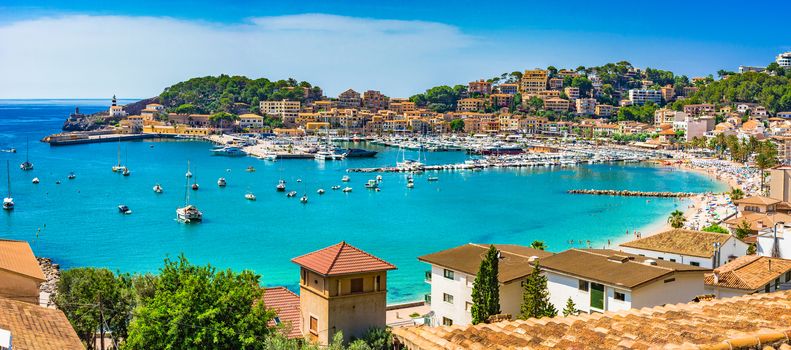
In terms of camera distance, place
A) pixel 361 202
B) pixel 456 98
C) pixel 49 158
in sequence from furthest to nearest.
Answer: pixel 456 98 → pixel 49 158 → pixel 361 202

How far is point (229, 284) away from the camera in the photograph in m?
10.8

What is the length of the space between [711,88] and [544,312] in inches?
4745

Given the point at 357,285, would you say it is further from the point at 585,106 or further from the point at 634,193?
the point at 585,106

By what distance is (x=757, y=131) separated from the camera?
87.4 m

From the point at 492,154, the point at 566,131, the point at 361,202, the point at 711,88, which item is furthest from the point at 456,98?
the point at 361,202

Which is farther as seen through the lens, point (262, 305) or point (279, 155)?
point (279, 155)

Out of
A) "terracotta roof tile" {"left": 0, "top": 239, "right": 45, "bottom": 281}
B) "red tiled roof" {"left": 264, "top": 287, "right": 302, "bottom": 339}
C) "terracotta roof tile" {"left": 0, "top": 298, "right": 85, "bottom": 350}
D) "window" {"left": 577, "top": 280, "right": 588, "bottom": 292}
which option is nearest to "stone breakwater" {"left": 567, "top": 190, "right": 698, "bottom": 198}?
"window" {"left": 577, "top": 280, "right": 588, "bottom": 292}

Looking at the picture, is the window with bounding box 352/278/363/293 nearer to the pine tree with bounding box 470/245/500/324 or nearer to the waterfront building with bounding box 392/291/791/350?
the pine tree with bounding box 470/245/500/324

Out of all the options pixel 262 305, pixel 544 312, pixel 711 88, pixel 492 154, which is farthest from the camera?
pixel 711 88

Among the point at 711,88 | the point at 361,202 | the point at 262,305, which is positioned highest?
the point at 711,88

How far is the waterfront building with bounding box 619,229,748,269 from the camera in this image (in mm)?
18969

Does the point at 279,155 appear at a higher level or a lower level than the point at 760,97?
lower

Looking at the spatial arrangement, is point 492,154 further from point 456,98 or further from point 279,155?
point 456,98

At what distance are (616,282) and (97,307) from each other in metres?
9.73
